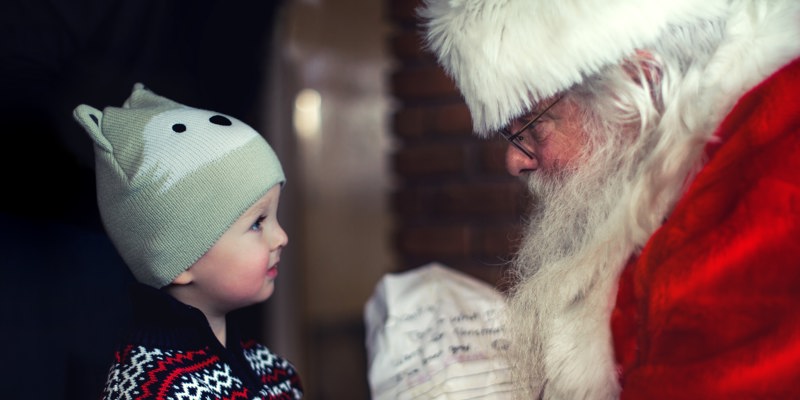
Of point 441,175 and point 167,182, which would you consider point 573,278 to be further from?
point 441,175

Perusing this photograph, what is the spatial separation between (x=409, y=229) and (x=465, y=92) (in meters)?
1.07

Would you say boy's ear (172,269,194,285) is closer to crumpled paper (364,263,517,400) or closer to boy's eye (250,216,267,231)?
boy's eye (250,216,267,231)

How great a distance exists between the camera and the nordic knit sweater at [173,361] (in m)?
1.00

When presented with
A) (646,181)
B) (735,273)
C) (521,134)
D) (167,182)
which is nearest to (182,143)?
(167,182)

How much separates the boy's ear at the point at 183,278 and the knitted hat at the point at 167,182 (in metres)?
Answer: 0.01

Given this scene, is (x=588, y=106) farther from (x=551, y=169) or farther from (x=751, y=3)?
(x=751, y=3)

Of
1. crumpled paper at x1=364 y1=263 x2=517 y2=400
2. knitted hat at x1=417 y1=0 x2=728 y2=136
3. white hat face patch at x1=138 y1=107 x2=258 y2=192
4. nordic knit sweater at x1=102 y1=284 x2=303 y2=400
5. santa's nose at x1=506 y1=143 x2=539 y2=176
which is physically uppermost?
white hat face patch at x1=138 y1=107 x2=258 y2=192

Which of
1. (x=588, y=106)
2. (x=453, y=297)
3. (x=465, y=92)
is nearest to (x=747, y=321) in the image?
(x=588, y=106)

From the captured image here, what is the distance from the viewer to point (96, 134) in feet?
3.47

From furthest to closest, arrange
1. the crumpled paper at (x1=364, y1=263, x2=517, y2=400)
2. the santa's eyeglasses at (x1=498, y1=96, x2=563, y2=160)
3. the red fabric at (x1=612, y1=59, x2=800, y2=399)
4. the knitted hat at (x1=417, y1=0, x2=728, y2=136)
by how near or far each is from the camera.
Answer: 1. the crumpled paper at (x1=364, y1=263, x2=517, y2=400)
2. the santa's eyeglasses at (x1=498, y1=96, x2=563, y2=160)
3. the knitted hat at (x1=417, y1=0, x2=728, y2=136)
4. the red fabric at (x1=612, y1=59, x2=800, y2=399)

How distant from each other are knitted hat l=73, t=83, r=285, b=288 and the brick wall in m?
0.91

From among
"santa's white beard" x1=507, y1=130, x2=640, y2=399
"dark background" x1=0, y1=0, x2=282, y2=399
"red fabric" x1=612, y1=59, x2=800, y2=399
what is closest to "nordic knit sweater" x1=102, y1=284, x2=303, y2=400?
"dark background" x1=0, y1=0, x2=282, y2=399

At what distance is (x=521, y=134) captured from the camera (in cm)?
106

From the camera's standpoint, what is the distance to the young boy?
3.48 ft
